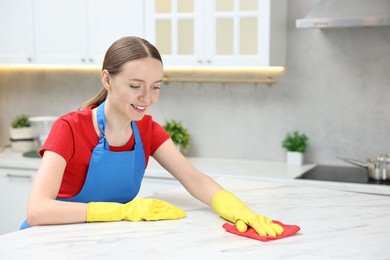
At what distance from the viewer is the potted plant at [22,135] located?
4340 mm

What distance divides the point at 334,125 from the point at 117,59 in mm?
2139

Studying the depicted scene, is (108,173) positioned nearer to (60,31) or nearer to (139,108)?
(139,108)

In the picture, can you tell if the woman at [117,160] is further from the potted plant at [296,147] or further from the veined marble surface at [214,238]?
the potted plant at [296,147]

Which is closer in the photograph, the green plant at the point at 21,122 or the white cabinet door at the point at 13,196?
the white cabinet door at the point at 13,196

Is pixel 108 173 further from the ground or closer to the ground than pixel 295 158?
further from the ground

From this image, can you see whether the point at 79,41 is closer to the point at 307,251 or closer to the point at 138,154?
the point at 138,154

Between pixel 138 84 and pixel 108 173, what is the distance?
379mm

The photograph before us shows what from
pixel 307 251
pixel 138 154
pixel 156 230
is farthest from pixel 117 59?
pixel 307 251

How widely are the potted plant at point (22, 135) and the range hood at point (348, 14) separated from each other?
7.16 feet

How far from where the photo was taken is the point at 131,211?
1.91 meters

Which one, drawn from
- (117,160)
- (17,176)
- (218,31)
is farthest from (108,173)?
(17,176)

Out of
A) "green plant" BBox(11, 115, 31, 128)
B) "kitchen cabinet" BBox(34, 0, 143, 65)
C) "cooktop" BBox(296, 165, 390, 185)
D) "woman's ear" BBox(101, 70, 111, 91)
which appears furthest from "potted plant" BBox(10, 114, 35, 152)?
"woman's ear" BBox(101, 70, 111, 91)

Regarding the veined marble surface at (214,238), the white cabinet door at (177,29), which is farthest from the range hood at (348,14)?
the veined marble surface at (214,238)

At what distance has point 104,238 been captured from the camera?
5.58ft
